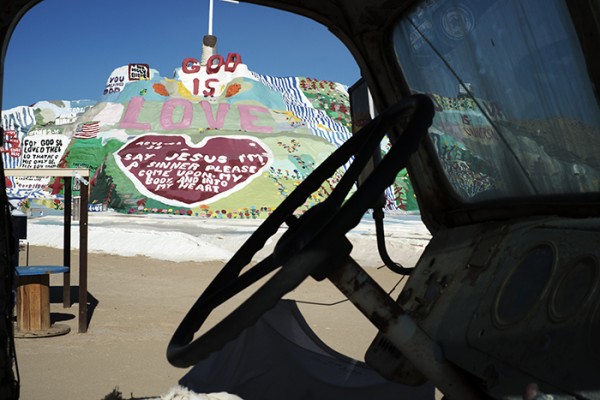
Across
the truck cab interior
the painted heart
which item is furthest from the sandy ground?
the painted heart

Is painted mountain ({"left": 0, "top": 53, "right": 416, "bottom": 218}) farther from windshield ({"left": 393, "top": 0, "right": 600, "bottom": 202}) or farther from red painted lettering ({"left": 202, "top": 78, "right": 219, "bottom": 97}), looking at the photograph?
windshield ({"left": 393, "top": 0, "right": 600, "bottom": 202})

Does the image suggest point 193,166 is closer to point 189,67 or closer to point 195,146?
point 195,146

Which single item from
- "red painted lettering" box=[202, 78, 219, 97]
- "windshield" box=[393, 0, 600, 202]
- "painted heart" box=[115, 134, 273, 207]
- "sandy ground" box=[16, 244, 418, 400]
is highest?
"red painted lettering" box=[202, 78, 219, 97]

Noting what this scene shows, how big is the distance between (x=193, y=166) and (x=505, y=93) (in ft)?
73.4

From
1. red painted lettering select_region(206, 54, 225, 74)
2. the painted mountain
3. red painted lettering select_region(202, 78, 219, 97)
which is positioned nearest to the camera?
the painted mountain

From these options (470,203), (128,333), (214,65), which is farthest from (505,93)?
(214,65)

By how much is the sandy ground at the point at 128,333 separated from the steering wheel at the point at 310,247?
1063 mm

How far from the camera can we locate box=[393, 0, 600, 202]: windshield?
1.64 metres

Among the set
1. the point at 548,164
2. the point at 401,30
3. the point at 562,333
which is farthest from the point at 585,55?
the point at 401,30

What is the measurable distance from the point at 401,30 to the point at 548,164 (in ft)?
2.52

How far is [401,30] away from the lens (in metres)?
2.36

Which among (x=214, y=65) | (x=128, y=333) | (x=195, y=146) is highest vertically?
(x=214, y=65)

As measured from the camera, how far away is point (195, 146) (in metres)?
24.7

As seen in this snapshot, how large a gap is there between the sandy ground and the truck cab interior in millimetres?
764
